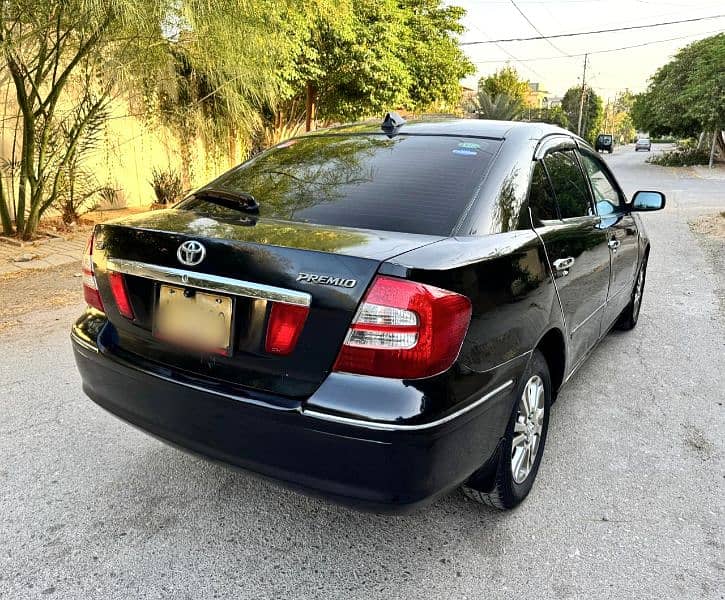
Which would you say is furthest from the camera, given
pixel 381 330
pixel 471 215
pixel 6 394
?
pixel 6 394

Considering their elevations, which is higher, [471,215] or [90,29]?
[90,29]

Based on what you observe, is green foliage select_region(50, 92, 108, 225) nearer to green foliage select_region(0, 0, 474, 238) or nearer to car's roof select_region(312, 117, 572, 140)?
green foliage select_region(0, 0, 474, 238)

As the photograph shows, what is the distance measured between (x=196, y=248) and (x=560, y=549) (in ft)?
5.90

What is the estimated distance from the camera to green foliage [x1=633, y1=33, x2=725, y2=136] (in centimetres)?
2694

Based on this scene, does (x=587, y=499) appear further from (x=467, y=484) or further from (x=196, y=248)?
(x=196, y=248)

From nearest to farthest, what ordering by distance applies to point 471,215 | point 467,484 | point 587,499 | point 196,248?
point 196,248
point 471,215
point 467,484
point 587,499

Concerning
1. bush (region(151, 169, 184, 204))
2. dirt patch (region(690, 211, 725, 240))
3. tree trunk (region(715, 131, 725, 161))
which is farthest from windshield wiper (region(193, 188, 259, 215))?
tree trunk (region(715, 131, 725, 161))

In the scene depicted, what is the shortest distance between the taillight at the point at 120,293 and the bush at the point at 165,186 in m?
10.4

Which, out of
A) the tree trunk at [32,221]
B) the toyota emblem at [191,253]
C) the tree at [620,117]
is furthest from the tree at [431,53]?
the tree at [620,117]

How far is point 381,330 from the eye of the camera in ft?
5.96

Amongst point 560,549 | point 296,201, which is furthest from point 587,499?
point 296,201

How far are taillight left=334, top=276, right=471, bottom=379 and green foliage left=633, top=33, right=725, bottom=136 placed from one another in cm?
3042

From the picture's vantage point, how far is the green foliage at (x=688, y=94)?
26938 mm

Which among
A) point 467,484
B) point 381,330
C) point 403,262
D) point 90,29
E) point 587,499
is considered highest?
point 90,29
